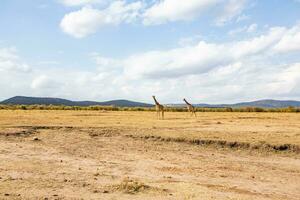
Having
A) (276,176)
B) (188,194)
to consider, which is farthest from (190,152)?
(188,194)

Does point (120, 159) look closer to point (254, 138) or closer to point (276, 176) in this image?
point (276, 176)

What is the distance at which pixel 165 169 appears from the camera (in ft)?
48.4

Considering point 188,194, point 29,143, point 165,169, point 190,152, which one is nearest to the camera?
point 188,194

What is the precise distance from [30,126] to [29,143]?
5.18m

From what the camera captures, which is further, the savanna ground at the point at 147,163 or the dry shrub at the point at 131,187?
the savanna ground at the point at 147,163

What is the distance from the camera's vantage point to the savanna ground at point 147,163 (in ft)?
38.4

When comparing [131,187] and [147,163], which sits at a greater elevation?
[147,163]

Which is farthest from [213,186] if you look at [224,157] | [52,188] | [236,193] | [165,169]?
[224,157]

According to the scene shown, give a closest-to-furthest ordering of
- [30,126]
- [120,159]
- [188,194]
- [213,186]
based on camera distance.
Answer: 1. [188,194]
2. [213,186]
3. [120,159]
4. [30,126]

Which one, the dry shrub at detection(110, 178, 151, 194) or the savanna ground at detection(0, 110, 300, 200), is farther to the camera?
the savanna ground at detection(0, 110, 300, 200)

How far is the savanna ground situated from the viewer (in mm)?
11695

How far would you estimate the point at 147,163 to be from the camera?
1586 cm

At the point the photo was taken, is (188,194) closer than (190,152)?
Yes

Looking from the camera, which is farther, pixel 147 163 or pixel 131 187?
pixel 147 163
